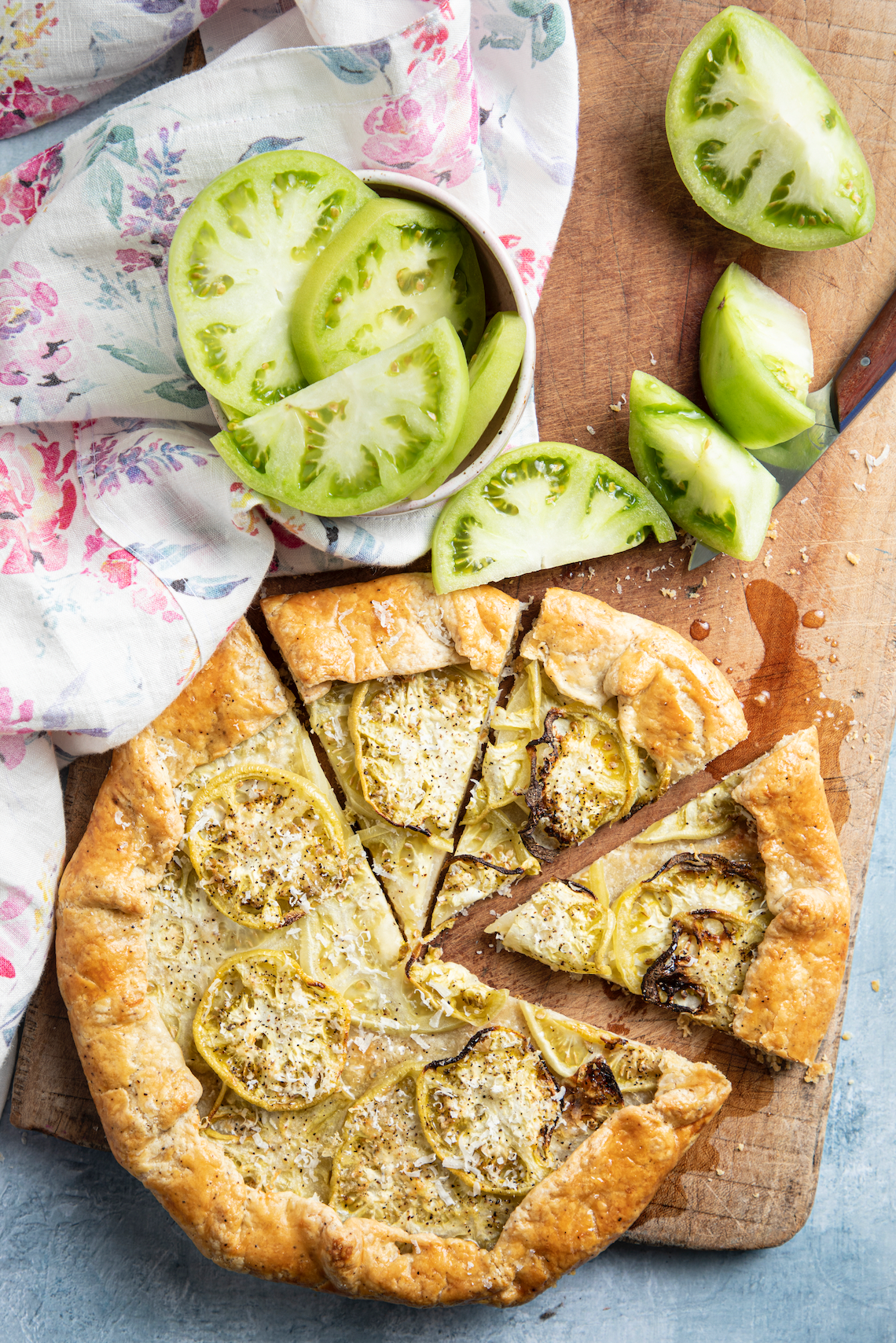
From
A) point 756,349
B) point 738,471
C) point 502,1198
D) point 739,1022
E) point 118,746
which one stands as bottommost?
point 502,1198

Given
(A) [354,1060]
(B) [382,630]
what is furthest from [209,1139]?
(B) [382,630]

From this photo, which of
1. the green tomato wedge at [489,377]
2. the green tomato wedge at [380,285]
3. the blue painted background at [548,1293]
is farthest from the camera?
the blue painted background at [548,1293]

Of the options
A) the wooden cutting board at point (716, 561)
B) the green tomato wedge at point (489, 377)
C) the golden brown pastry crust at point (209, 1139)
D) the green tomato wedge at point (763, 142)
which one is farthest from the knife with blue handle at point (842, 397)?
→ the golden brown pastry crust at point (209, 1139)

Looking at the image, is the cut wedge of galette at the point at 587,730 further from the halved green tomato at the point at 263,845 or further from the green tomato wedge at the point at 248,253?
the green tomato wedge at the point at 248,253

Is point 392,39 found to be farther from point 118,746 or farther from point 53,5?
point 118,746

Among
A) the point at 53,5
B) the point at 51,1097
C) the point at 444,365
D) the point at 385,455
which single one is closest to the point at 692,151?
the point at 444,365

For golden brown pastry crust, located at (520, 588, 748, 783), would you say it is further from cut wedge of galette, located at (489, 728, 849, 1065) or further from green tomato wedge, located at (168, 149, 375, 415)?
green tomato wedge, located at (168, 149, 375, 415)

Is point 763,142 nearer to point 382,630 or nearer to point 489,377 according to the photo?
point 489,377
